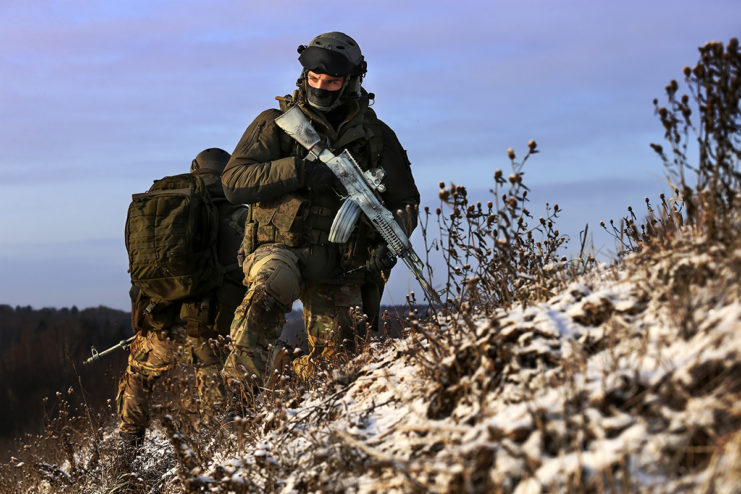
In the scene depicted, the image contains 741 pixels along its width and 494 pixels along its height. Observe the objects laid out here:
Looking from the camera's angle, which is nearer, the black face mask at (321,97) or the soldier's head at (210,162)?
the black face mask at (321,97)

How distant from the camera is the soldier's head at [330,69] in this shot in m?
5.92

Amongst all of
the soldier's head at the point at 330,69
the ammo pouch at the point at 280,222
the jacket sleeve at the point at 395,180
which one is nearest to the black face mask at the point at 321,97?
the soldier's head at the point at 330,69

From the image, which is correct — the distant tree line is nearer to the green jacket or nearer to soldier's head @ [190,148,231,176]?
soldier's head @ [190,148,231,176]

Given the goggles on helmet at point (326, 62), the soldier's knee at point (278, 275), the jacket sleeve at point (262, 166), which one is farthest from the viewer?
the goggles on helmet at point (326, 62)

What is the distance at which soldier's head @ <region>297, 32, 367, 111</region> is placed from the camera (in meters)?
5.92

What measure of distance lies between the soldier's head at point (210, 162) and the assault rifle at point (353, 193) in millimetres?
1816


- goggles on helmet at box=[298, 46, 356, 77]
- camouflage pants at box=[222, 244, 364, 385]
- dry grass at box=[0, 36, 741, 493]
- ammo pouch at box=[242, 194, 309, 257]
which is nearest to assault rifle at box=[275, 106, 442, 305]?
ammo pouch at box=[242, 194, 309, 257]

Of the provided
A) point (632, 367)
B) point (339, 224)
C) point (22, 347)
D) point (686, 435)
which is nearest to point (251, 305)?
point (339, 224)

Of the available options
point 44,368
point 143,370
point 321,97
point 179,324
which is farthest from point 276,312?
point 44,368

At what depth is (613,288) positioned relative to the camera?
327 cm

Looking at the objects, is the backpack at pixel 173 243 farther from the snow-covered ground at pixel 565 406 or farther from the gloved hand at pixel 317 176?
the snow-covered ground at pixel 565 406

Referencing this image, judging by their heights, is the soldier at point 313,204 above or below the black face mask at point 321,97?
below

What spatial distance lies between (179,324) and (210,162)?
168cm

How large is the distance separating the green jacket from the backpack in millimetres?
885
